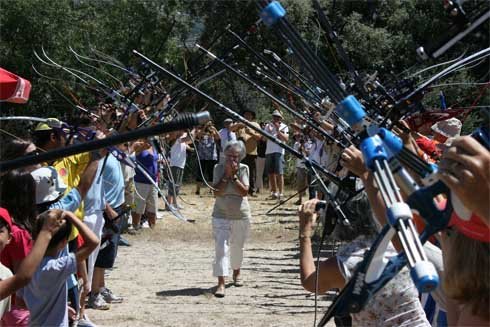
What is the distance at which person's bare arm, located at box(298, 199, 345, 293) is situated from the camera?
309 cm

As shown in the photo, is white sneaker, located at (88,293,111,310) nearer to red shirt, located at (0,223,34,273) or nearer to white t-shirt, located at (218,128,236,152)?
red shirt, located at (0,223,34,273)

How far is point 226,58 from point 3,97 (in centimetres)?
189

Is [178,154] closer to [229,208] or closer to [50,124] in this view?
[229,208]

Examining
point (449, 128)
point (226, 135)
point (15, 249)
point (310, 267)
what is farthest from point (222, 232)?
point (226, 135)

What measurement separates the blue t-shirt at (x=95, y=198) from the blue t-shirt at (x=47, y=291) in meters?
2.47

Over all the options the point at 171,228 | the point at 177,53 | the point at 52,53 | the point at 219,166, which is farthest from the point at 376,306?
the point at 177,53

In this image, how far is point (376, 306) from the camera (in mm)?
2961

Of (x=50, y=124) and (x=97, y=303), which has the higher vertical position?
(x=97, y=303)

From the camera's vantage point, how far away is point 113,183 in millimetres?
7102

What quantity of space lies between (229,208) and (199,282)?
3.99ft

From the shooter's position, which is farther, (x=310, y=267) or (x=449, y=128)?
(x=449, y=128)

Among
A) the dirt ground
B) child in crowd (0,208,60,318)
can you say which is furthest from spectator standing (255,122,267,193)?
child in crowd (0,208,60,318)

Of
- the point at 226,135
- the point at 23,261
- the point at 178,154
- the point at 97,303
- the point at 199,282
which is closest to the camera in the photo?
the point at 23,261

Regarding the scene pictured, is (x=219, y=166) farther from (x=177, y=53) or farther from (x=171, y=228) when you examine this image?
(x=177, y=53)
